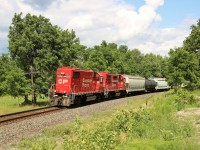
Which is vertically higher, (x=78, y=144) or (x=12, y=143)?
(x=78, y=144)

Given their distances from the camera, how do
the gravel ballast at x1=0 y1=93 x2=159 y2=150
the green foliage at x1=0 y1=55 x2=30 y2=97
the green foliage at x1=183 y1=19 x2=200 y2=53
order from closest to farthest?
1. the gravel ballast at x1=0 y1=93 x2=159 y2=150
2. the green foliage at x1=0 y1=55 x2=30 y2=97
3. the green foliage at x1=183 y1=19 x2=200 y2=53

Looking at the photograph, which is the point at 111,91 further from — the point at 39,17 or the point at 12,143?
the point at 12,143

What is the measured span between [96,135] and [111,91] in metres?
33.4

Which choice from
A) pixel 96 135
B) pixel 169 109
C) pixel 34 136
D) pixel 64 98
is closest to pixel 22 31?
pixel 64 98

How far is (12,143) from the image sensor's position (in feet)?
48.1

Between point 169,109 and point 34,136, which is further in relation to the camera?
point 169,109

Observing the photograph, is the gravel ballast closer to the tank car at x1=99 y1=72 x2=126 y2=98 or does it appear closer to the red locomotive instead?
the red locomotive

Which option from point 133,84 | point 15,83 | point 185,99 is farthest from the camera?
point 133,84

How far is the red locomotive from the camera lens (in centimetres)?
3114

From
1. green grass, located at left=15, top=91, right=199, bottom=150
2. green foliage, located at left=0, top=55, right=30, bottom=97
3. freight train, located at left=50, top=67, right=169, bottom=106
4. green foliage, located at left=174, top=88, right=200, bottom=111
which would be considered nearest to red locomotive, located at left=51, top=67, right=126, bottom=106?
freight train, located at left=50, top=67, right=169, bottom=106

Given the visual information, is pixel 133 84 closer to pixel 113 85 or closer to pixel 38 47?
pixel 113 85

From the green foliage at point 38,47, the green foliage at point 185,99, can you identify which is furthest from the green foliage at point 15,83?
the green foliage at point 185,99

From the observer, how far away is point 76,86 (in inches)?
1267

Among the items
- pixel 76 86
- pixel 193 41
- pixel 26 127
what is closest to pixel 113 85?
pixel 76 86
